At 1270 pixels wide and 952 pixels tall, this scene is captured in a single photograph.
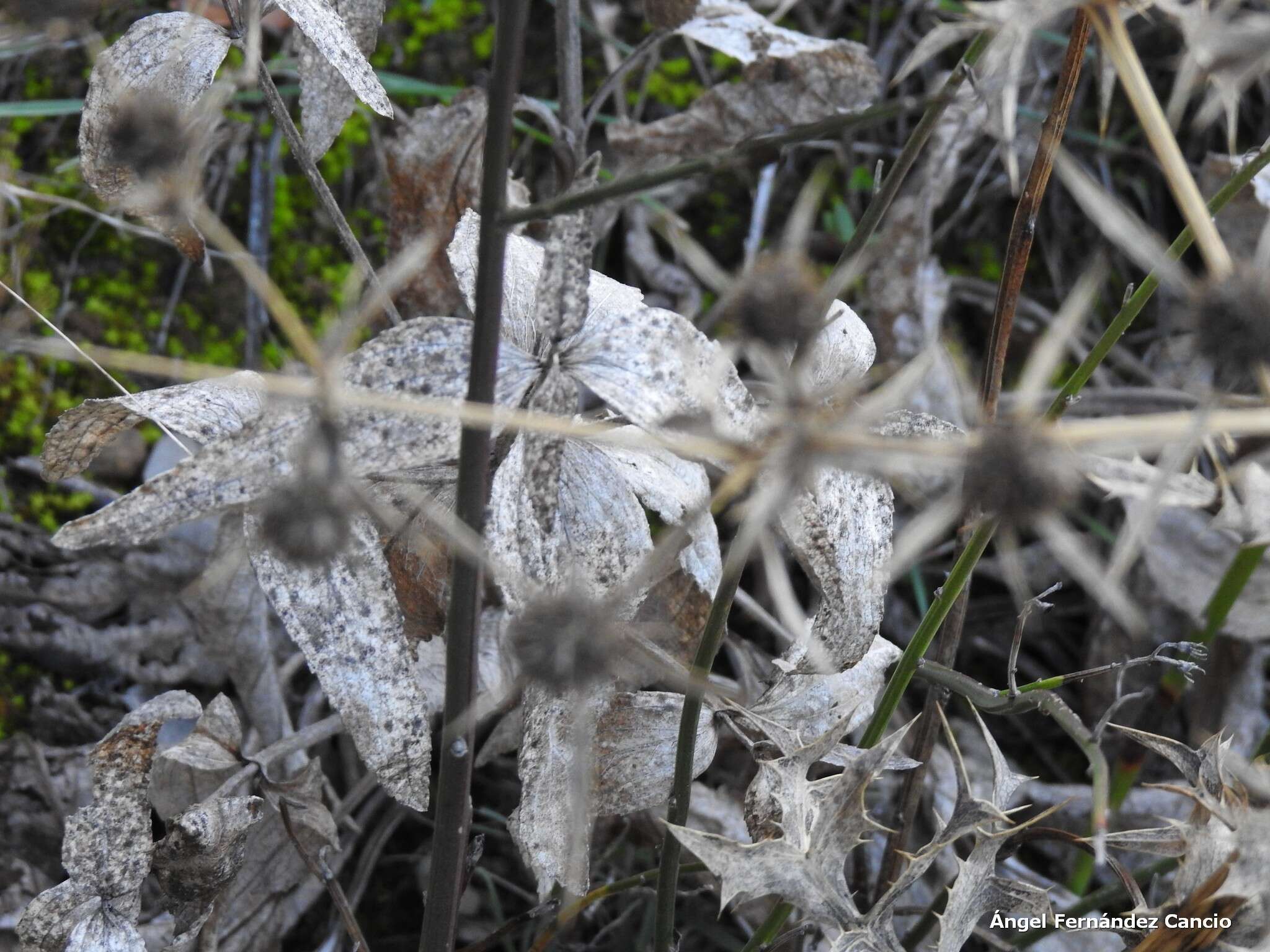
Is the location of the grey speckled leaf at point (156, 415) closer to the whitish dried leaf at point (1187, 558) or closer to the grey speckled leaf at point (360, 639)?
the grey speckled leaf at point (360, 639)

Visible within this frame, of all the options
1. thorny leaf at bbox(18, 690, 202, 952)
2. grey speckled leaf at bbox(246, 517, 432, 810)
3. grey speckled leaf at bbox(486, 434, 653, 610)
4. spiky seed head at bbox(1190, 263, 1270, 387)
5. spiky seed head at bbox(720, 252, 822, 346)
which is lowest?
thorny leaf at bbox(18, 690, 202, 952)

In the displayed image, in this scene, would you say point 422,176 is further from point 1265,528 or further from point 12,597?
point 1265,528

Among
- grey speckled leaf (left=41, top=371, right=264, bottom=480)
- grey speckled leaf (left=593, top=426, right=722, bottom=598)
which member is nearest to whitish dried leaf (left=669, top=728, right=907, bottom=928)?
grey speckled leaf (left=593, top=426, right=722, bottom=598)

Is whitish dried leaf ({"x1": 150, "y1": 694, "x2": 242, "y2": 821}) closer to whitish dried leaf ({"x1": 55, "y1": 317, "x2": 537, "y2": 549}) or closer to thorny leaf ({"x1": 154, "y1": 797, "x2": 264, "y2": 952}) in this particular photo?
thorny leaf ({"x1": 154, "y1": 797, "x2": 264, "y2": 952})

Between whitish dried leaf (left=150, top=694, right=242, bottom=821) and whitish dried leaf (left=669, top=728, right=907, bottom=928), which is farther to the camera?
whitish dried leaf (left=150, top=694, right=242, bottom=821)

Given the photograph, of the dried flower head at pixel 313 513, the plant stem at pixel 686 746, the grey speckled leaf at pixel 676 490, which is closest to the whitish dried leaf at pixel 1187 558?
the grey speckled leaf at pixel 676 490

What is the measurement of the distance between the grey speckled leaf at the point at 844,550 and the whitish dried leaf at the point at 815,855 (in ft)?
0.32

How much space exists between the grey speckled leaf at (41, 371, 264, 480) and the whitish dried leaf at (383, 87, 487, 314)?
565 mm

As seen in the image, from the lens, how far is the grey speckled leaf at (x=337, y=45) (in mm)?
929

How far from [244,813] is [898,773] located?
97 centimetres

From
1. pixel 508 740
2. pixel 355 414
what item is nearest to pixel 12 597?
pixel 508 740

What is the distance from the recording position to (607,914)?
57.4 inches

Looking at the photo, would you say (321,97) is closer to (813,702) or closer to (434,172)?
(434,172)

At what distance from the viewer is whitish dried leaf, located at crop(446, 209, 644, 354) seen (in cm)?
89
